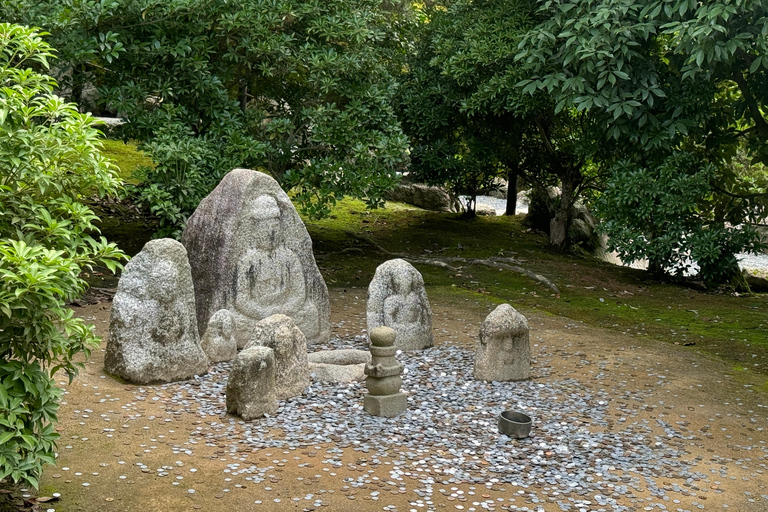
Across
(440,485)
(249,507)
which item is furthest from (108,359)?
(440,485)

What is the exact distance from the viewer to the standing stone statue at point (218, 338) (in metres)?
9.33

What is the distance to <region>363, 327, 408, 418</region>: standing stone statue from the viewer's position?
26.5 feet

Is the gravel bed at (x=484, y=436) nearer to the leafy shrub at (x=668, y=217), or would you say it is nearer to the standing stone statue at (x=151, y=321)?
the standing stone statue at (x=151, y=321)

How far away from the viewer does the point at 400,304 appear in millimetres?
10273

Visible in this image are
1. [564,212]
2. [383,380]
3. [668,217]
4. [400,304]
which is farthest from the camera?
[564,212]

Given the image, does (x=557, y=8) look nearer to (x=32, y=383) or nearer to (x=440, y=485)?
(x=440, y=485)

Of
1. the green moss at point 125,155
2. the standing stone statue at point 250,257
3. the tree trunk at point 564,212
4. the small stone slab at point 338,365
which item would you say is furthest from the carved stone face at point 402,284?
the green moss at point 125,155

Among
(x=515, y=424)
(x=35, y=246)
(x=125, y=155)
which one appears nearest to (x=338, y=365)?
(x=515, y=424)

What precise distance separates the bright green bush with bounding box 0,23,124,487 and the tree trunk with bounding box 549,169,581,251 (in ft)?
46.3

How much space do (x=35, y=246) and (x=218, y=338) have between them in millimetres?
4344

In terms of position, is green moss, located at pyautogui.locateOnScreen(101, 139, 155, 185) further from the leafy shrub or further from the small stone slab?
the leafy shrub

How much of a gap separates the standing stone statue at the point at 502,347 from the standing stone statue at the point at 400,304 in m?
1.27

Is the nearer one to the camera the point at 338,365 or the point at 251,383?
the point at 251,383

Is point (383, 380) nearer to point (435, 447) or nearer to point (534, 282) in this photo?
point (435, 447)
